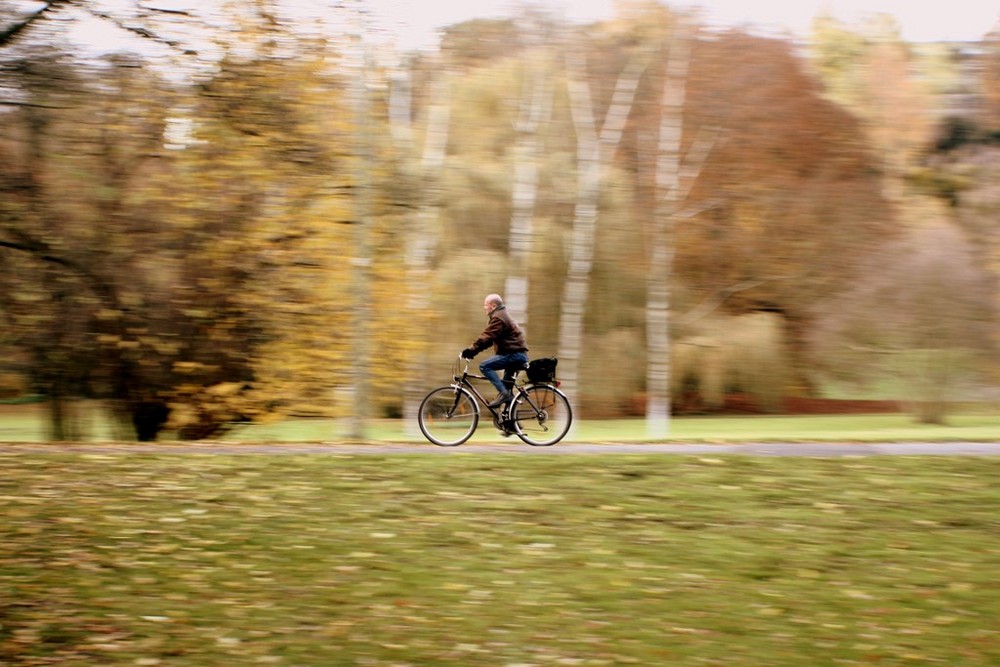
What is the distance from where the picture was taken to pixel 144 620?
6691 millimetres

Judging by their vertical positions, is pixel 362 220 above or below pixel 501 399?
above

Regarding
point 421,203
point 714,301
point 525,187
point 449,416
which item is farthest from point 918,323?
point 449,416

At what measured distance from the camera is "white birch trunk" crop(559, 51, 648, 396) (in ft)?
96.7

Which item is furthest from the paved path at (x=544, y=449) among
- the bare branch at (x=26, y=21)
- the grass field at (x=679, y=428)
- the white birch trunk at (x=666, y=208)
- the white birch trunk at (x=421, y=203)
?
the white birch trunk at (x=666, y=208)

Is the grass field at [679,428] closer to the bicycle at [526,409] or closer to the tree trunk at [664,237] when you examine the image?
the tree trunk at [664,237]

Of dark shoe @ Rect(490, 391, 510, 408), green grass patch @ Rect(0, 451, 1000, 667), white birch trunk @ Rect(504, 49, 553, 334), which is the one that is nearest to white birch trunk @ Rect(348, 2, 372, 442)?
dark shoe @ Rect(490, 391, 510, 408)

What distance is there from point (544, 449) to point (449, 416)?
1803 millimetres

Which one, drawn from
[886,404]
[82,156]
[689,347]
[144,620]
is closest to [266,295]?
[82,156]

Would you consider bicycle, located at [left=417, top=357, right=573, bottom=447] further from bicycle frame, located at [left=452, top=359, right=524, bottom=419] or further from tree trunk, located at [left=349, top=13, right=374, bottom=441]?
tree trunk, located at [left=349, top=13, right=374, bottom=441]

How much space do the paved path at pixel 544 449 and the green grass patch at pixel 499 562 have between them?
89cm

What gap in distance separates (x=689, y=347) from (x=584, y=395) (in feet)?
10.8

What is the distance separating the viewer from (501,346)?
13750 millimetres

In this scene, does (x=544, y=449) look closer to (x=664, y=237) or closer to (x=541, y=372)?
(x=541, y=372)

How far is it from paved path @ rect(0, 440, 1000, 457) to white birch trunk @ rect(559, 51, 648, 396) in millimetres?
15825
